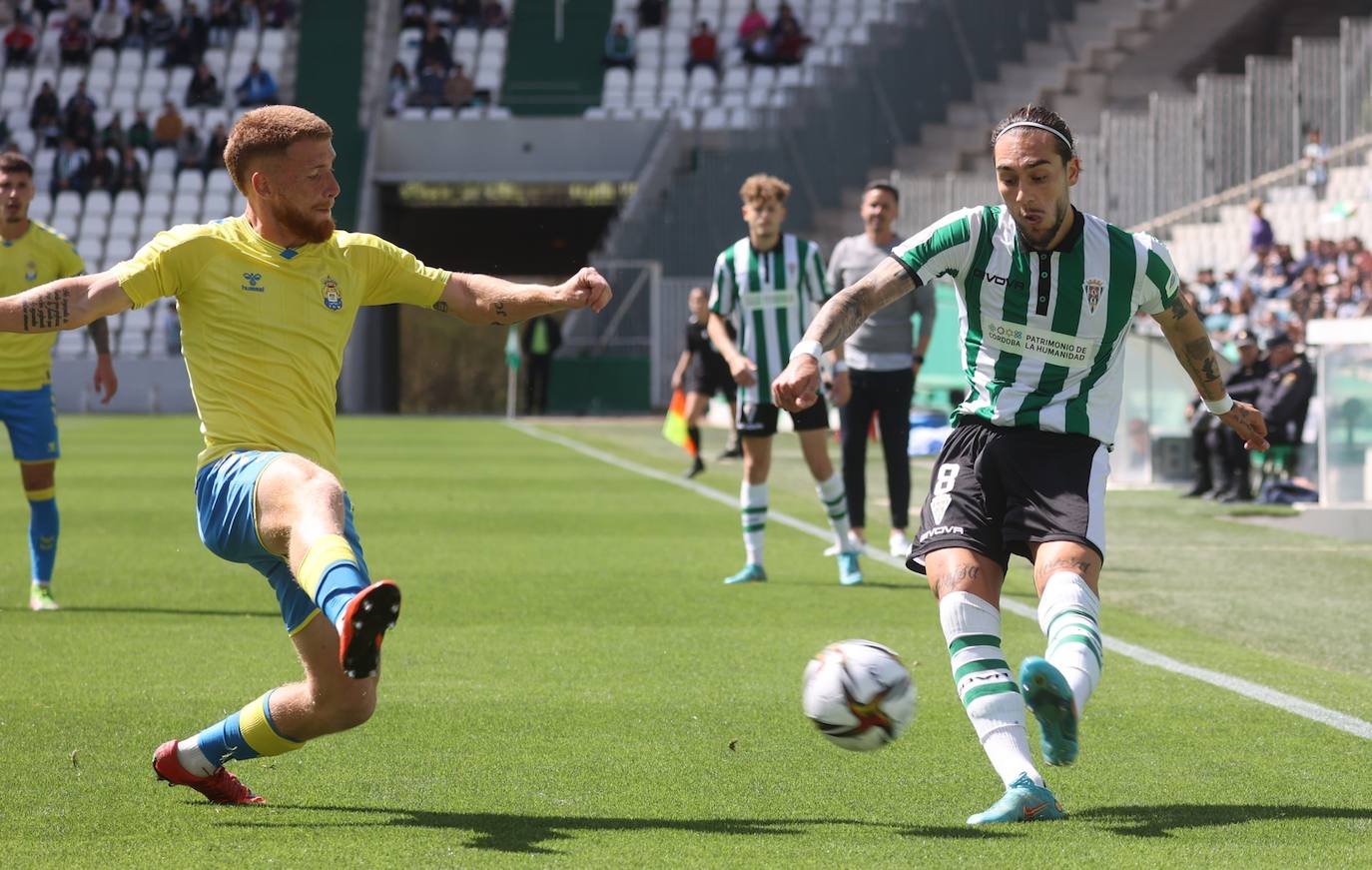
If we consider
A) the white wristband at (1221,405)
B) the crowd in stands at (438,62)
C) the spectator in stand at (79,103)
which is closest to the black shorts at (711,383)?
the white wristband at (1221,405)

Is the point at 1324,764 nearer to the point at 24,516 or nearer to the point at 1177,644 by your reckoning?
the point at 1177,644

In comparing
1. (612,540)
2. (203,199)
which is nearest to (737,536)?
(612,540)

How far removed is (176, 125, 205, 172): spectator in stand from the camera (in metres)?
39.2

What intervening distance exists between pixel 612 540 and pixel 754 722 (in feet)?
22.7

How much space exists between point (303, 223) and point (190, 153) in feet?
118

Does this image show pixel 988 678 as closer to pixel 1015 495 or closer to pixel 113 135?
pixel 1015 495

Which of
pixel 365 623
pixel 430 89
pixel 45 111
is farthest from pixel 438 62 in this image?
pixel 365 623

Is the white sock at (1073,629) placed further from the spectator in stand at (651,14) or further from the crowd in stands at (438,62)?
the spectator in stand at (651,14)

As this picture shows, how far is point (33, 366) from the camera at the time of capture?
30.2ft

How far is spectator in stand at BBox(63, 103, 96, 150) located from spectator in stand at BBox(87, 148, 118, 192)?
58 centimetres

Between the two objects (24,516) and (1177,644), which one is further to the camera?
(24,516)

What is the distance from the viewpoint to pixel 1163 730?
6215 millimetres

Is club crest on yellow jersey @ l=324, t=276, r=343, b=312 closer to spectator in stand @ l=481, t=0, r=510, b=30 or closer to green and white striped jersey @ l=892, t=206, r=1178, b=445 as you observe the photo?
green and white striped jersey @ l=892, t=206, r=1178, b=445

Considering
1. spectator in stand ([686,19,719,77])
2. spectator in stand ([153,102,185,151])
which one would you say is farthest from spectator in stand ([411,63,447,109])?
spectator in stand ([686,19,719,77])
